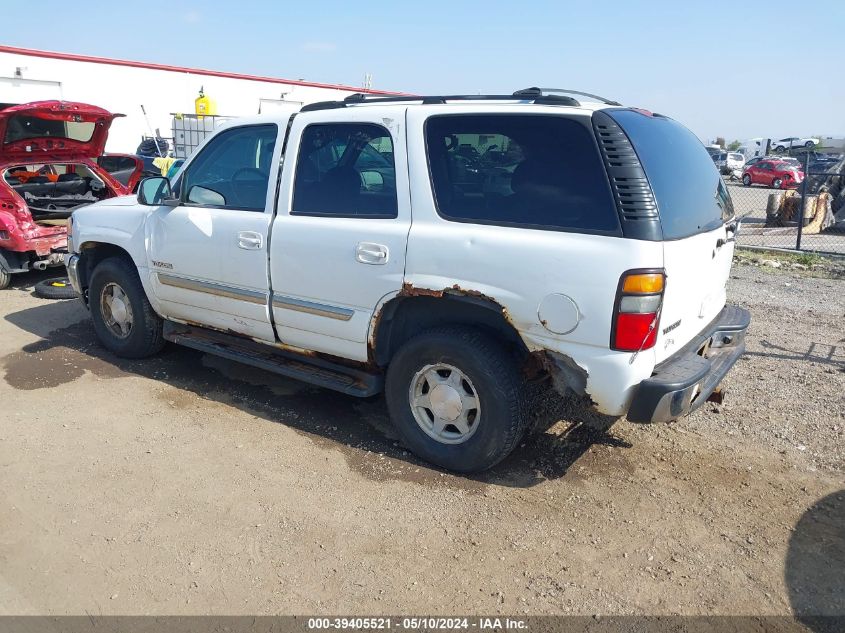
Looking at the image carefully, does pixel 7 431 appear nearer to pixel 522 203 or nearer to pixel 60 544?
pixel 60 544

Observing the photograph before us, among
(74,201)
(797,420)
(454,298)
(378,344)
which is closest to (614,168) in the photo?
(454,298)

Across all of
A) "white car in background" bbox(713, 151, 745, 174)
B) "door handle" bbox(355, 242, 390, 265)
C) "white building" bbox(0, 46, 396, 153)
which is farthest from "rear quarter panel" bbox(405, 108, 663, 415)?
"white car in background" bbox(713, 151, 745, 174)

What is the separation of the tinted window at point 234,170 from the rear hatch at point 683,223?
232cm

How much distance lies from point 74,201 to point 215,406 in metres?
5.82

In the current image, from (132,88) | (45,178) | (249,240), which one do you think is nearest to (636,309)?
(249,240)

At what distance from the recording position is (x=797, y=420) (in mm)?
4477

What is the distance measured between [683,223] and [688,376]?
2.54ft

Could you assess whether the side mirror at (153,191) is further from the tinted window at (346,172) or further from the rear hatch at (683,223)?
the rear hatch at (683,223)

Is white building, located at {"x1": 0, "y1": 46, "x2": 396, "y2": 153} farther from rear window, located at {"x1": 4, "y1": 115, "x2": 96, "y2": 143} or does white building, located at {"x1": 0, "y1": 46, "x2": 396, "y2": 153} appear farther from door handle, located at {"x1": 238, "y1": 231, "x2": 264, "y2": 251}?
door handle, located at {"x1": 238, "y1": 231, "x2": 264, "y2": 251}

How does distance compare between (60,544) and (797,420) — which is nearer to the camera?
(60,544)

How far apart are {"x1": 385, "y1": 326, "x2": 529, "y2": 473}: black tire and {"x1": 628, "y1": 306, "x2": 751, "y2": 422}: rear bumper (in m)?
0.63

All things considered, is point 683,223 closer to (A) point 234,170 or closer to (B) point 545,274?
(B) point 545,274

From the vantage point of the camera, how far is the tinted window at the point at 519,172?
3.22 m

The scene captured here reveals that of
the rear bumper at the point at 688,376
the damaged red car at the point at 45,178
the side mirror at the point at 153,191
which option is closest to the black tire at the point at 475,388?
the rear bumper at the point at 688,376
